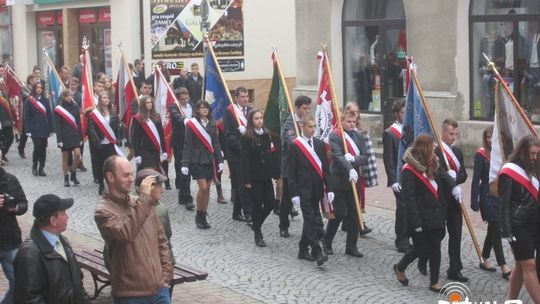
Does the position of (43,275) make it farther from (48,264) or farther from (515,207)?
(515,207)

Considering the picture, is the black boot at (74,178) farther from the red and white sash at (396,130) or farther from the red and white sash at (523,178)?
the red and white sash at (523,178)

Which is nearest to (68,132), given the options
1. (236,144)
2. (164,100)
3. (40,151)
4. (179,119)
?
(40,151)

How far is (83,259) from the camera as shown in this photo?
383 inches

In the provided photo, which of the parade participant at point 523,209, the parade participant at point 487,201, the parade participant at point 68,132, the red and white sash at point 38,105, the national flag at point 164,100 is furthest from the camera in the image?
A: the red and white sash at point 38,105

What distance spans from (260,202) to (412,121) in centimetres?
214

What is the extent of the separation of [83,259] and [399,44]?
12033mm

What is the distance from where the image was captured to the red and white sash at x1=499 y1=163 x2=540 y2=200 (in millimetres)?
8938

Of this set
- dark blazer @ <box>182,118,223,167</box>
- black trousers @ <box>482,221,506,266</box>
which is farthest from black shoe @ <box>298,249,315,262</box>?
dark blazer @ <box>182,118,223,167</box>

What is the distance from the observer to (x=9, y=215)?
866 cm

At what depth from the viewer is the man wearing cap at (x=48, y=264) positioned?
20.4 feet

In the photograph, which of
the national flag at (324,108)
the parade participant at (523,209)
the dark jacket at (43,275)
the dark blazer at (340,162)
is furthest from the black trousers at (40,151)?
the dark jacket at (43,275)

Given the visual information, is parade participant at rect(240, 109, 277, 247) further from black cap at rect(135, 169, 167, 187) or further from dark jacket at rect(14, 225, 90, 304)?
dark jacket at rect(14, 225, 90, 304)

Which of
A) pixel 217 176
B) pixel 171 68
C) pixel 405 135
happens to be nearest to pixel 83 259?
pixel 405 135

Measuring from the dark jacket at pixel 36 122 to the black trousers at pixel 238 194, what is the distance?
17.5ft
